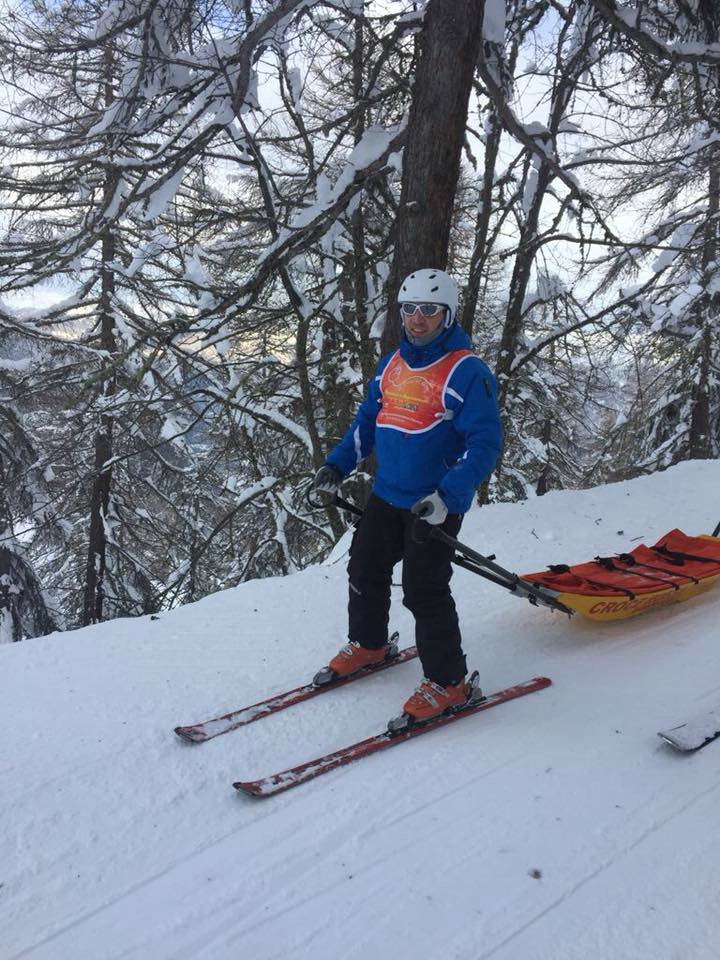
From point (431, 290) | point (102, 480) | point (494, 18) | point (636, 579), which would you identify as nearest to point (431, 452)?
point (431, 290)

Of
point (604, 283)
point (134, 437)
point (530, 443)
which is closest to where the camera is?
point (604, 283)

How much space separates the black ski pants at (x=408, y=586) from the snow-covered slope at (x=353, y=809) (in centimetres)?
28

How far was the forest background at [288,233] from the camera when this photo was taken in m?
4.51

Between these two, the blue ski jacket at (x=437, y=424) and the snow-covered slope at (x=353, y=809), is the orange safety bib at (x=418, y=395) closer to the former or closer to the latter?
the blue ski jacket at (x=437, y=424)

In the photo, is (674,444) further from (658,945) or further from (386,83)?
(658,945)

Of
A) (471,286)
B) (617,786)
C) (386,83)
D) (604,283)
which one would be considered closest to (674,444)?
(604,283)

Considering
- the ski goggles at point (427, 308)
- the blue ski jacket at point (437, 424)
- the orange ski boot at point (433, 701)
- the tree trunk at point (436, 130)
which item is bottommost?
the orange ski boot at point (433, 701)

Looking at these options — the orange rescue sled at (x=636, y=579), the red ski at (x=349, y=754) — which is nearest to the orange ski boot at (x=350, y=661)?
the red ski at (x=349, y=754)

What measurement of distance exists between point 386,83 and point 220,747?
758cm

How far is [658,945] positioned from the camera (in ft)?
5.94

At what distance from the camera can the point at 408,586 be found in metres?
3.20

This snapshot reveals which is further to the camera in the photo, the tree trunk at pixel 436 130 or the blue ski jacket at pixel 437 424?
the tree trunk at pixel 436 130

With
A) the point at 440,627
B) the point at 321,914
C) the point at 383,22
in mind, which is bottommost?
the point at 321,914

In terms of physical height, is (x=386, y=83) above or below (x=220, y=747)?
above
